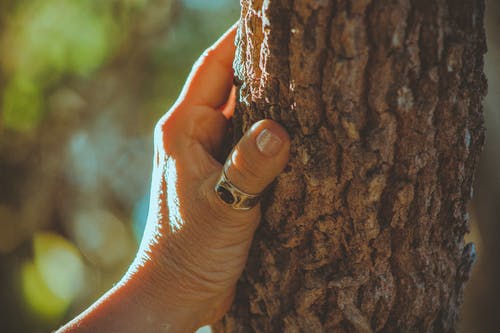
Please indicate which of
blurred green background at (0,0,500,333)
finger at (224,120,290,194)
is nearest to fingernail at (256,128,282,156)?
finger at (224,120,290,194)

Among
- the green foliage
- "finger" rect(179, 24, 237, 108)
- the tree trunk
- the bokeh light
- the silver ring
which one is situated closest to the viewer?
the tree trunk

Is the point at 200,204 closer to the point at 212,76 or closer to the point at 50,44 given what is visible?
the point at 212,76

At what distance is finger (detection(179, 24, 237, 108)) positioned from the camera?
1133mm

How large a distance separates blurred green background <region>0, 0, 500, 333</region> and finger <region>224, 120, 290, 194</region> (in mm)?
1704

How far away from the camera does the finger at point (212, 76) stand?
1.13 m

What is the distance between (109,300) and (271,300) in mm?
408

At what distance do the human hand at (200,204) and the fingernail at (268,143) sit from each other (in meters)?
0.01

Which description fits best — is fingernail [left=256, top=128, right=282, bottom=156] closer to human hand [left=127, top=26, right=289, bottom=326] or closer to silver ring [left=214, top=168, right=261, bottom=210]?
human hand [left=127, top=26, right=289, bottom=326]

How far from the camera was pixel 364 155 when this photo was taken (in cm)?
86

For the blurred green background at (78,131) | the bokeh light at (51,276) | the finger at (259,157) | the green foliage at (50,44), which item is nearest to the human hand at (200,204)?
the finger at (259,157)

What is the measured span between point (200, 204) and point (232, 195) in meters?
0.10

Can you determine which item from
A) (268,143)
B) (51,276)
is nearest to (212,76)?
(268,143)

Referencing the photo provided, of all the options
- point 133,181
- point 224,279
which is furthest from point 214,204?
point 133,181

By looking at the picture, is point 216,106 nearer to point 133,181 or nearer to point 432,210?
point 432,210
